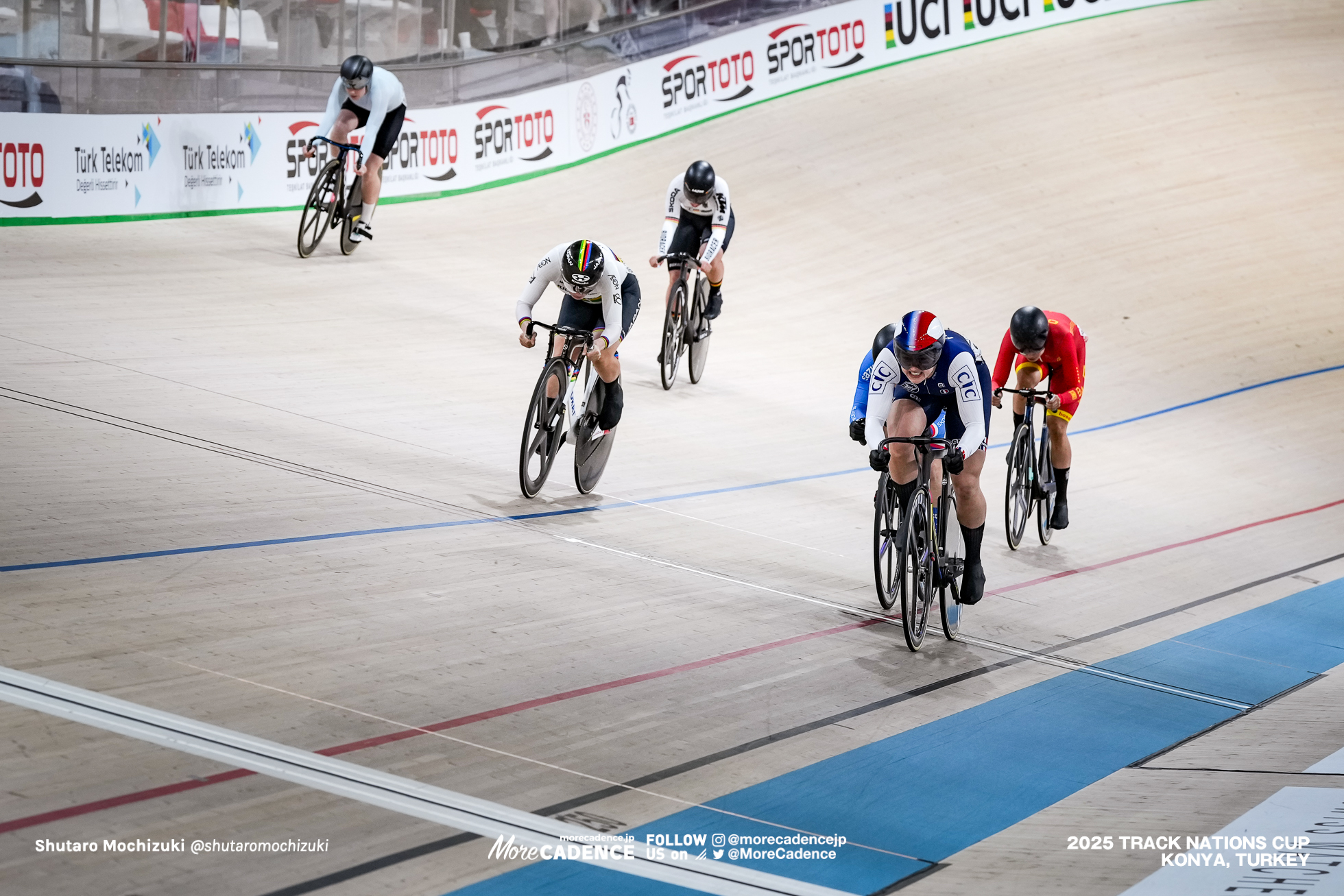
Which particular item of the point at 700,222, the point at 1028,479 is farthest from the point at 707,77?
the point at 1028,479

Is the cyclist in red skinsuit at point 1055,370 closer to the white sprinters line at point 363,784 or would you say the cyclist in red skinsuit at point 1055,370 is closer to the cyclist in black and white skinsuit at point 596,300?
the cyclist in black and white skinsuit at point 596,300

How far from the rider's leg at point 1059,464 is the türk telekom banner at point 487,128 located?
6.53 meters

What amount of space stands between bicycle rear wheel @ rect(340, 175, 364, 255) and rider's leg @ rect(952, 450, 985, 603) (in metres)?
6.54

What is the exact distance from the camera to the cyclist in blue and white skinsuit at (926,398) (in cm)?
457

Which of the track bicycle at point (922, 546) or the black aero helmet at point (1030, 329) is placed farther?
the black aero helmet at point (1030, 329)

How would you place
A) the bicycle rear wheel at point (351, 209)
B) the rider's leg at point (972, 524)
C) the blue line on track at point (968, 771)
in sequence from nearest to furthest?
the blue line on track at point (968, 771) < the rider's leg at point (972, 524) < the bicycle rear wheel at point (351, 209)

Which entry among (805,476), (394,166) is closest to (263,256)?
(394,166)

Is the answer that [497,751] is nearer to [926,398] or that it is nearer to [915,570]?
[915,570]

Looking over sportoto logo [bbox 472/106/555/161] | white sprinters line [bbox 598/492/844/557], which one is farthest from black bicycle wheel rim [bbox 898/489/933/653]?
sportoto logo [bbox 472/106/555/161]

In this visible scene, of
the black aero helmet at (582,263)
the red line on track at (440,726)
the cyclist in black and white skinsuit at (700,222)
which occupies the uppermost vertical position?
the cyclist in black and white skinsuit at (700,222)

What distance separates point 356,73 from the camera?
9711 mm

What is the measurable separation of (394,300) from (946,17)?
10438 millimetres

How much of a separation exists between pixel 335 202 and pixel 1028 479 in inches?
236

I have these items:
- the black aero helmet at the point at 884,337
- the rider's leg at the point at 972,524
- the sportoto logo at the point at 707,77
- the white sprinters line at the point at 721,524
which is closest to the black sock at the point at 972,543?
the rider's leg at the point at 972,524
